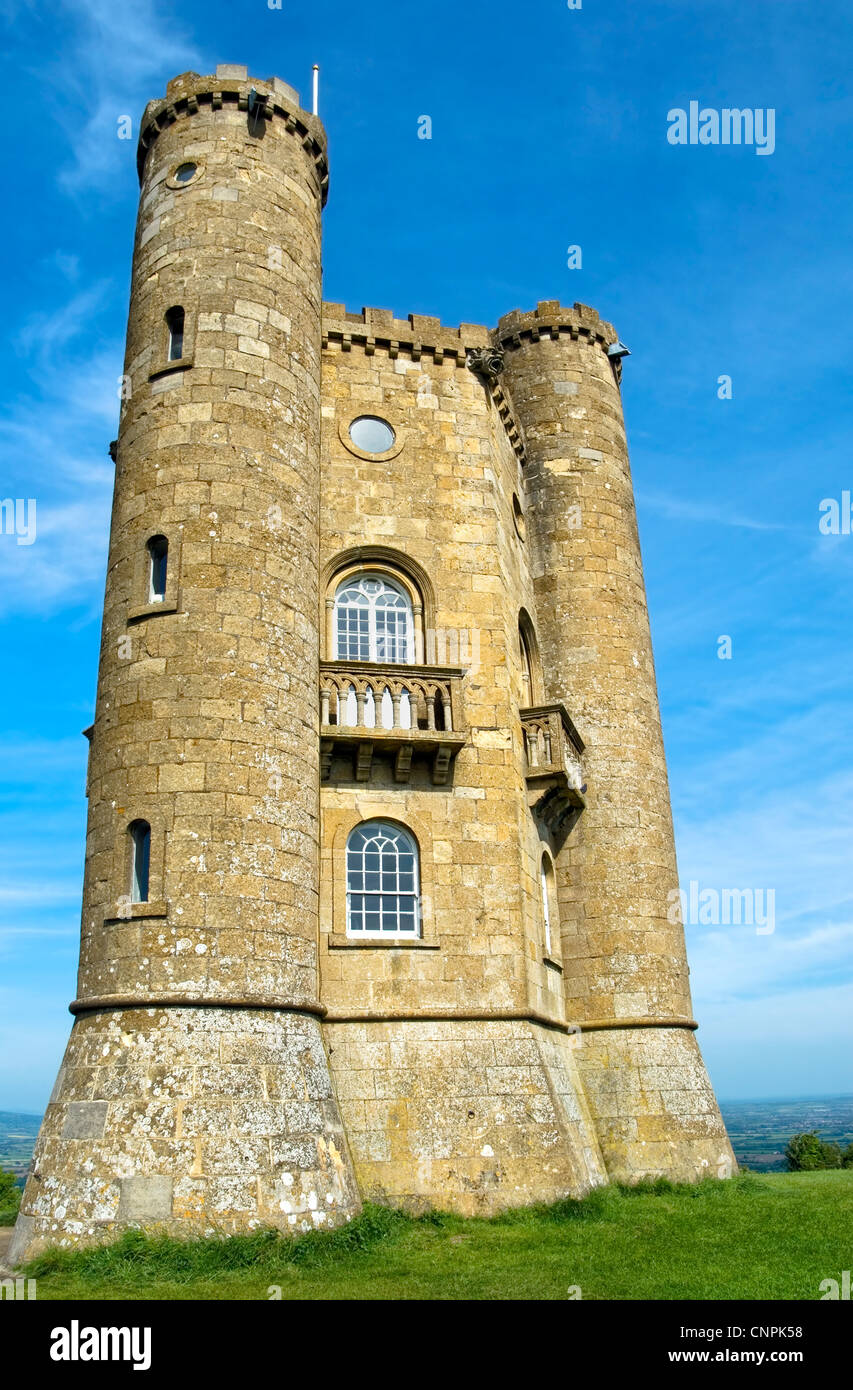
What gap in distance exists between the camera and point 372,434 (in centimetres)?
1991

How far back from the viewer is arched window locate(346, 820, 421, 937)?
16.5m

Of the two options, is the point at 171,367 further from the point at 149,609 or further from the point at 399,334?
the point at 399,334

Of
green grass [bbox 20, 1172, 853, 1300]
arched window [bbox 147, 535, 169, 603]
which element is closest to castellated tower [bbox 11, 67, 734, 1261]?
arched window [bbox 147, 535, 169, 603]

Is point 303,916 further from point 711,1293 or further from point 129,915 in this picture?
point 711,1293

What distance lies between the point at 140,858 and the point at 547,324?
17.2m

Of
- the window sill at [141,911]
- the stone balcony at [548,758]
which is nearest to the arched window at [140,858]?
the window sill at [141,911]

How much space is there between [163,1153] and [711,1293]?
589 cm

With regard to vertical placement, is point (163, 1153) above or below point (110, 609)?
below

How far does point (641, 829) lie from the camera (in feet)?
70.2

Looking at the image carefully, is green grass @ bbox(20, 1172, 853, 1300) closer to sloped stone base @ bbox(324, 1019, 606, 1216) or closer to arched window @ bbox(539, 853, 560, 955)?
sloped stone base @ bbox(324, 1019, 606, 1216)

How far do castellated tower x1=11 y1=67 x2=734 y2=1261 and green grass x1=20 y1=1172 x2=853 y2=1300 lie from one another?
1.37ft

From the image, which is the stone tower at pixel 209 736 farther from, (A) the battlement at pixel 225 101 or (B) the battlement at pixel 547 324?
(B) the battlement at pixel 547 324
